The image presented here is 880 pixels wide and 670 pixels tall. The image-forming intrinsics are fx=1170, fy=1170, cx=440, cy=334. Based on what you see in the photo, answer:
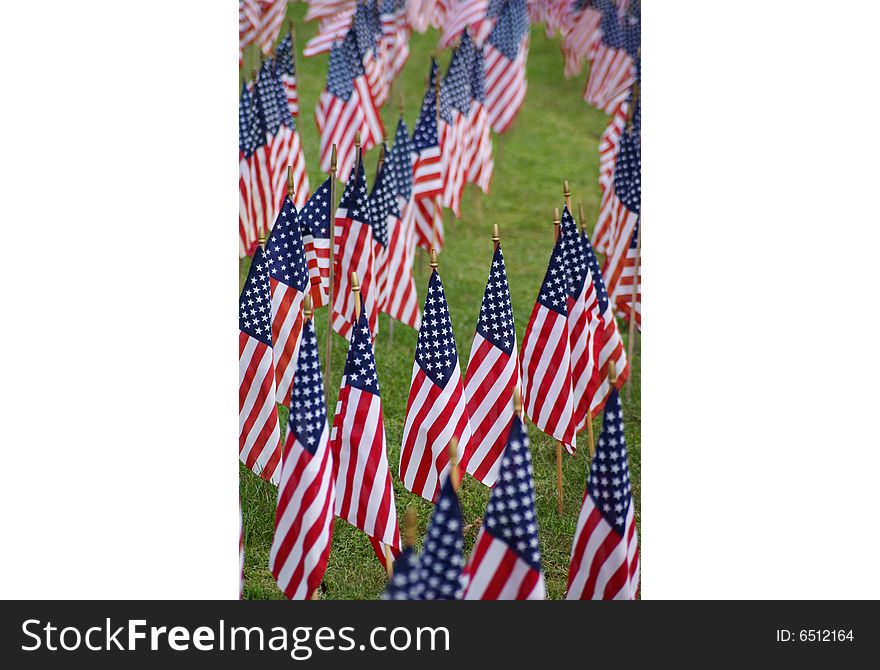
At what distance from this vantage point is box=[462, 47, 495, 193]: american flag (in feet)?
57.4

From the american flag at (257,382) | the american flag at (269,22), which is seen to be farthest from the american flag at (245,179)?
the american flag at (269,22)

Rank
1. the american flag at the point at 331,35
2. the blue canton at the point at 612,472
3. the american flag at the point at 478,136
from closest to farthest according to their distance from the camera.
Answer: the blue canton at the point at 612,472 < the american flag at the point at 478,136 < the american flag at the point at 331,35

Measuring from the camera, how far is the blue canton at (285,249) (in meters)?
10.1

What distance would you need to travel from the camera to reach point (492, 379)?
9734mm

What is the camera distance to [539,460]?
37.9 feet

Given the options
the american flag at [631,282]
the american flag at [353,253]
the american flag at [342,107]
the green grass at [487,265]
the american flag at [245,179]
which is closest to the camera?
the green grass at [487,265]

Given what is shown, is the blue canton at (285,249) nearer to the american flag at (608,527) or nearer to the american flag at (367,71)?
the american flag at (608,527)

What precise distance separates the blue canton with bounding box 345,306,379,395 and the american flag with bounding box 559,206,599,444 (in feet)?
8.16

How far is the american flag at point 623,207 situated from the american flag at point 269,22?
26.2 ft

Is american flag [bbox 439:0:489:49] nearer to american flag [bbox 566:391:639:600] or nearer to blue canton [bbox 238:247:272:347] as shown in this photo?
blue canton [bbox 238:247:272:347]

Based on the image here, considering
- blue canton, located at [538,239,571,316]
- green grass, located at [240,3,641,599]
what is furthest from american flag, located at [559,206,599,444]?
green grass, located at [240,3,641,599]

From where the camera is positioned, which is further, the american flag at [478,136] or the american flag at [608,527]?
the american flag at [478,136]
